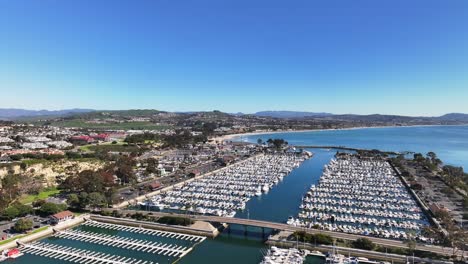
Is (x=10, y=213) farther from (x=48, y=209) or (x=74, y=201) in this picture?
(x=74, y=201)

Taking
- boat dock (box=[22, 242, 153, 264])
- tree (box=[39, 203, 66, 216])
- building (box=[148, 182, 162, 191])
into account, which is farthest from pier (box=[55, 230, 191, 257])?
building (box=[148, 182, 162, 191])

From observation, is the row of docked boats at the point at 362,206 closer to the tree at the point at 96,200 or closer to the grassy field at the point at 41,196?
the tree at the point at 96,200

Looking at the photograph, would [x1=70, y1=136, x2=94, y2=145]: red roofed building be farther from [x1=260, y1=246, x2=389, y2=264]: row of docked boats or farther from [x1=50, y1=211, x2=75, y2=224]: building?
[x1=260, y1=246, x2=389, y2=264]: row of docked boats

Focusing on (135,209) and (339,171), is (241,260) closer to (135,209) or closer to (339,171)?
(135,209)

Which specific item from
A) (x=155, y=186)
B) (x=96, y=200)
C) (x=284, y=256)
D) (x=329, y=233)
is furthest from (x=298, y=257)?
(x=155, y=186)

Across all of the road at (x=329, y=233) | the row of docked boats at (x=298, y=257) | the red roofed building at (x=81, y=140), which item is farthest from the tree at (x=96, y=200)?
the red roofed building at (x=81, y=140)

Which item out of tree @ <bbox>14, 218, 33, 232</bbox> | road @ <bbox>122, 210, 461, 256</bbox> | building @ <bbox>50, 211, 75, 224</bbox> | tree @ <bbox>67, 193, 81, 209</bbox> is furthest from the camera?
tree @ <bbox>67, 193, 81, 209</bbox>
